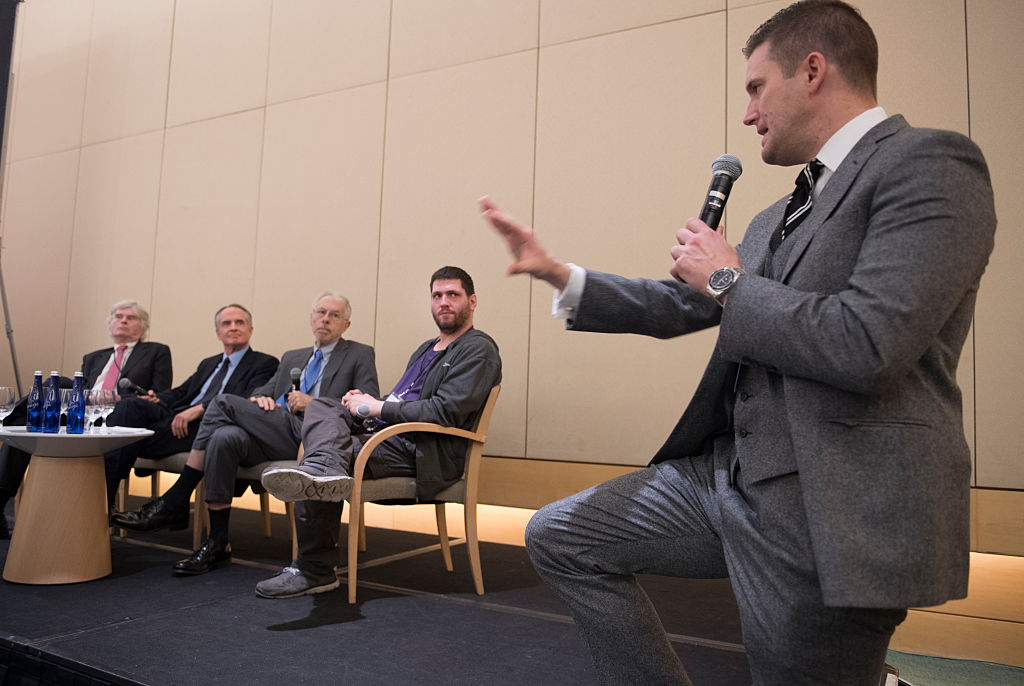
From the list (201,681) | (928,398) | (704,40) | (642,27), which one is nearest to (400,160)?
(642,27)

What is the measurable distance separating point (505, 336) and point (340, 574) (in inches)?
72.8

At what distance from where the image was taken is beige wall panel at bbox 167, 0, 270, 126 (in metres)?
5.56

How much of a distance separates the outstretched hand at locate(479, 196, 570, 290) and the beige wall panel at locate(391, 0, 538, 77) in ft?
12.0

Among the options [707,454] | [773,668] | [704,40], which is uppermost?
[704,40]

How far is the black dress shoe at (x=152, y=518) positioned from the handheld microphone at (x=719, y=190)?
2770 mm

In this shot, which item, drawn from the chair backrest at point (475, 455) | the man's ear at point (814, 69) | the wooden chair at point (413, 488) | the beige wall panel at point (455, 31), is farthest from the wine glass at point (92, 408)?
the beige wall panel at point (455, 31)

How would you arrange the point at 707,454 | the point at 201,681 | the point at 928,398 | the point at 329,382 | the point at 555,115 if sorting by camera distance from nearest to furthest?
the point at 928,398, the point at 707,454, the point at 201,681, the point at 329,382, the point at 555,115

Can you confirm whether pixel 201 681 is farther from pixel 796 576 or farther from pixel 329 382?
pixel 329 382

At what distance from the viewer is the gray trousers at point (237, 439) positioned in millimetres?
2988

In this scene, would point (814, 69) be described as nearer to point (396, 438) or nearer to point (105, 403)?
point (396, 438)

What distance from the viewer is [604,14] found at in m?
4.28

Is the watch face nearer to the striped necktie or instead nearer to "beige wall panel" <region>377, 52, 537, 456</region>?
the striped necktie

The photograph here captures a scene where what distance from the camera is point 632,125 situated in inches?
163

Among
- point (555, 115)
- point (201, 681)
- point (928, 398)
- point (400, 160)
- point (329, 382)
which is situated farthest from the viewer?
point (400, 160)
